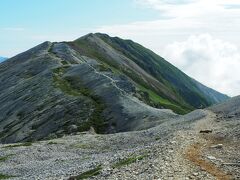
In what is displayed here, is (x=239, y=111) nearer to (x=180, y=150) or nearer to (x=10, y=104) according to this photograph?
(x=180, y=150)

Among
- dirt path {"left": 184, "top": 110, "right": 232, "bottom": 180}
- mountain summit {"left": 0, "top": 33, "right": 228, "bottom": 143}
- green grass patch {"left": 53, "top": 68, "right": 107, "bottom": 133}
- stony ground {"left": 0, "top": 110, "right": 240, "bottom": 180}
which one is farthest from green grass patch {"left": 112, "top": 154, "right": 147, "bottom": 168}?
green grass patch {"left": 53, "top": 68, "right": 107, "bottom": 133}

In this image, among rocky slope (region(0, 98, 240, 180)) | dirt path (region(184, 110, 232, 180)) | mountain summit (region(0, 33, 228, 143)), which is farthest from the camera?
mountain summit (region(0, 33, 228, 143))

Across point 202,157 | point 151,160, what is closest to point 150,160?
point 151,160

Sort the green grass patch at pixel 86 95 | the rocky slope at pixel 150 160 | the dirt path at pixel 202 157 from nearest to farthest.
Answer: the dirt path at pixel 202 157, the rocky slope at pixel 150 160, the green grass patch at pixel 86 95

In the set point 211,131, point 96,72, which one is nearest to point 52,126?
point 96,72

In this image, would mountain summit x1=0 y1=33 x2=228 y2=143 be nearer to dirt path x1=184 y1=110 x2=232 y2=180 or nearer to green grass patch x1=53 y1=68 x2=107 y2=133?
green grass patch x1=53 y1=68 x2=107 y2=133

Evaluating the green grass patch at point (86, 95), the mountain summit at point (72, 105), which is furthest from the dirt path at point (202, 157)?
the green grass patch at point (86, 95)

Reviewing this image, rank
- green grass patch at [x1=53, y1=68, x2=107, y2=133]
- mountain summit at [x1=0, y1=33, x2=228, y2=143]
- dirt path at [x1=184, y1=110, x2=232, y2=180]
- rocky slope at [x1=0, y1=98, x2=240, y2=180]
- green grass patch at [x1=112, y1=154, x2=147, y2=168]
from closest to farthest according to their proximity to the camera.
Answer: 1. dirt path at [x1=184, y1=110, x2=232, y2=180]
2. rocky slope at [x1=0, y1=98, x2=240, y2=180]
3. green grass patch at [x1=112, y1=154, x2=147, y2=168]
4. mountain summit at [x1=0, y1=33, x2=228, y2=143]
5. green grass patch at [x1=53, y1=68, x2=107, y2=133]

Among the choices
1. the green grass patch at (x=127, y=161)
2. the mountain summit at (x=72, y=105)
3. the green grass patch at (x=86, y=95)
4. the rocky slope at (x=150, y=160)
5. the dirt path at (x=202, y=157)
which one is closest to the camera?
the dirt path at (x=202, y=157)

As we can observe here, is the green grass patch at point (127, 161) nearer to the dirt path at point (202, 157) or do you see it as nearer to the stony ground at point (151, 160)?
the stony ground at point (151, 160)

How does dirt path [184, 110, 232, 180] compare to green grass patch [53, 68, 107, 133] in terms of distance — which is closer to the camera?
dirt path [184, 110, 232, 180]

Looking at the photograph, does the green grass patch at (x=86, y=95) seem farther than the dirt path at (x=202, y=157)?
Yes

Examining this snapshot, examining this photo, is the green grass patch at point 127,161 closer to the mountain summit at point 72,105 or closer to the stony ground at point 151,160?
the stony ground at point 151,160

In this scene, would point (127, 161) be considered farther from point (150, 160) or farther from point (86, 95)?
point (86, 95)
